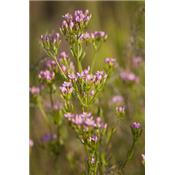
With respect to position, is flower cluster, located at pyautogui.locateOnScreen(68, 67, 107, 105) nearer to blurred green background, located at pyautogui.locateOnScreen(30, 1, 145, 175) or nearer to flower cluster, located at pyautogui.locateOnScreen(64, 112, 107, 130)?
flower cluster, located at pyautogui.locateOnScreen(64, 112, 107, 130)

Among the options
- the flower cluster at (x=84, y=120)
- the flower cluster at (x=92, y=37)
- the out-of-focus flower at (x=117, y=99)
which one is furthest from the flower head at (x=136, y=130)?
the out-of-focus flower at (x=117, y=99)

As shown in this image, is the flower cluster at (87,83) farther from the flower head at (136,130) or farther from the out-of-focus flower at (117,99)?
the out-of-focus flower at (117,99)

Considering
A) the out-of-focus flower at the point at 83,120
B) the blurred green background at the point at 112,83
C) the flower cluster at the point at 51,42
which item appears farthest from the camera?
the blurred green background at the point at 112,83

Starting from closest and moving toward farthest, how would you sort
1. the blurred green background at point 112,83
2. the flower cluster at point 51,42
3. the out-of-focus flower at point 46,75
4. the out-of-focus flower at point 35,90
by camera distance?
the flower cluster at point 51,42, the out-of-focus flower at point 46,75, the out-of-focus flower at point 35,90, the blurred green background at point 112,83

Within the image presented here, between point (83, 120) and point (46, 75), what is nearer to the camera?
point (83, 120)

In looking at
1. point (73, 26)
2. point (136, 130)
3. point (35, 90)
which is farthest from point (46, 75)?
point (136, 130)

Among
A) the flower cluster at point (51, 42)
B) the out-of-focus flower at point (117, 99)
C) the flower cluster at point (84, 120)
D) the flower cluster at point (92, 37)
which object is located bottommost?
the flower cluster at point (84, 120)

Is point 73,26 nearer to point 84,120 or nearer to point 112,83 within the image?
point 84,120
